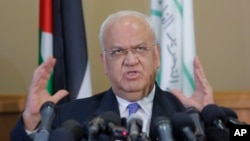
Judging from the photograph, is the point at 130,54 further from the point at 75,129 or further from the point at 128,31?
the point at 75,129

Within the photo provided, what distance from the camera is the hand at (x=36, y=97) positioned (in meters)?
1.85

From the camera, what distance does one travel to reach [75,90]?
90.5 inches

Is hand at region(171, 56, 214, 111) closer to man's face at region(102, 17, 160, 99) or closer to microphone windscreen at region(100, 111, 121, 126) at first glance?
man's face at region(102, 17, 160, 99)

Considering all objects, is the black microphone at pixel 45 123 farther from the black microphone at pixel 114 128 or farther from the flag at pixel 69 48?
the flag at pixel 69 48

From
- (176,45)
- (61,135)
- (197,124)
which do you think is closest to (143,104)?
(176,45)

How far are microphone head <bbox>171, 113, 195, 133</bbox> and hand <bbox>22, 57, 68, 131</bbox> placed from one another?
84 centimetres

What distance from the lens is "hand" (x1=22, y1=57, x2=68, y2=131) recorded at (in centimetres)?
185

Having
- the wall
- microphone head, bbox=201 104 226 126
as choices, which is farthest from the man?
the wall

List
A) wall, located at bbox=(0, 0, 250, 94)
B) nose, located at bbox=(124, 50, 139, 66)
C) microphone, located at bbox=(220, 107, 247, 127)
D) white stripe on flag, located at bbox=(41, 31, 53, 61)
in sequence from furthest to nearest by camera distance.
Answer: wall, located at bbox=(0, 0, 250, 94) → white stripe on flag, located at bbox=(41, 31, 53, 61) → nose, located at bbox=(124, 50, 139, 66) → microphone, located at bbox=(220, 107, 247, 127)

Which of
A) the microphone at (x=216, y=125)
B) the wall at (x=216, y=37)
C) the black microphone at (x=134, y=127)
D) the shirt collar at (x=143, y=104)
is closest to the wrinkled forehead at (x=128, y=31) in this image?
the shirt collar at (x=143, y=104)

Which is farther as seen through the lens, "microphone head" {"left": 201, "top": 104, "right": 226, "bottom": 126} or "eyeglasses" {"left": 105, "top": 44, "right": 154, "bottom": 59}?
"eyeglasses" {"left": 105, "top": 44, "right": 154, "bottom": 59}

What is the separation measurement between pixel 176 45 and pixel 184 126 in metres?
1.21

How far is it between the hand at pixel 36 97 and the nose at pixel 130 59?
322mm

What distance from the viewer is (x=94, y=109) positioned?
1.87 metres
